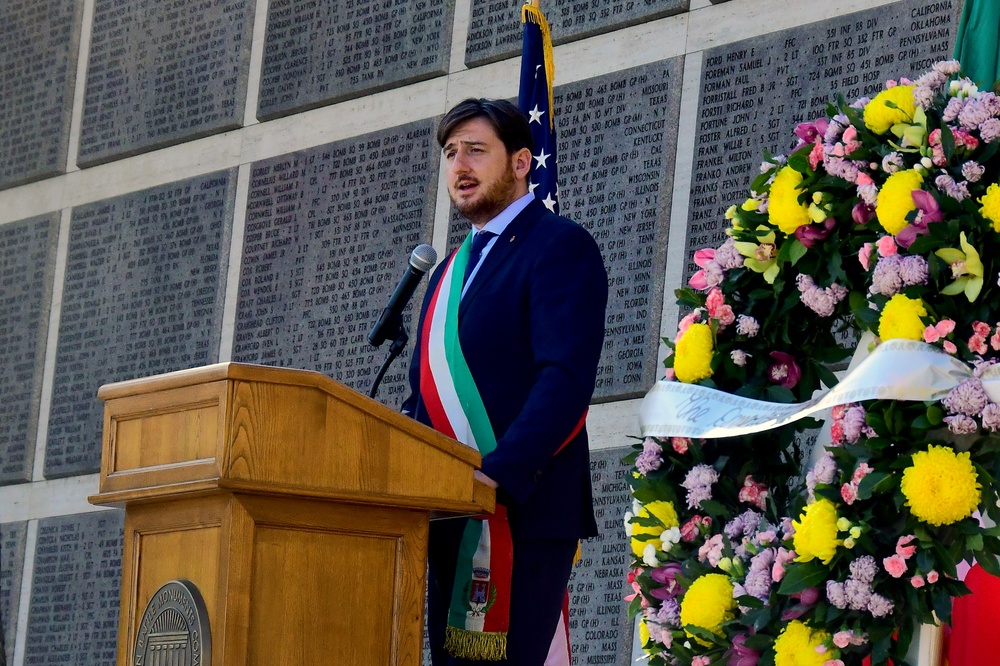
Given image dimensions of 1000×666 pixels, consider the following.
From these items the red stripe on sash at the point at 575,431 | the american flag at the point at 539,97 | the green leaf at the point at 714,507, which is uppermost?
the american flag at the point at 539,97

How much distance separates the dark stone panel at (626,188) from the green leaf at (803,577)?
202 centimetres

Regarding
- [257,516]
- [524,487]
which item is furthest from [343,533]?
[524,487]

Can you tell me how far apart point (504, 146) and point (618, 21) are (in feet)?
6.87

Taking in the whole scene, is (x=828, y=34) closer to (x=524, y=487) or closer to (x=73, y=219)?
(x=524, y=487)

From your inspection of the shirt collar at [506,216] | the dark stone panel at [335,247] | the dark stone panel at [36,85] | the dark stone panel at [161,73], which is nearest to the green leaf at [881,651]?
the shirt collar at [506,216]

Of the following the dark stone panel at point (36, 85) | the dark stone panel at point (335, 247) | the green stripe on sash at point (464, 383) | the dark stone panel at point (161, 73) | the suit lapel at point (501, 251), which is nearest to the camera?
the green stripe on sash at point (464, 383)

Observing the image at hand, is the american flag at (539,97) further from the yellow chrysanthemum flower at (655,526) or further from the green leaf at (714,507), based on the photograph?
the green leaf at (714,507)

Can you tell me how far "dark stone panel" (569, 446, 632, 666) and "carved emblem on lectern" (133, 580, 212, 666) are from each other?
236 centimetres

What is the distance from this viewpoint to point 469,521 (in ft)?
9.89

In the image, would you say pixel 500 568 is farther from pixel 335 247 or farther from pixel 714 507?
pixel 335 247

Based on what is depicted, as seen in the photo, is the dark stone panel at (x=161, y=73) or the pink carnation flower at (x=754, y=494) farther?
the dark stone panel at (x=161, y=73)

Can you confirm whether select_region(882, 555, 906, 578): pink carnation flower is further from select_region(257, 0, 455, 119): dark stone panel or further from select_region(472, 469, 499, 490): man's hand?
select_region(257, 0, 455, 119): dark stone panel

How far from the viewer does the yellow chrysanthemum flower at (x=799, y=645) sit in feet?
9.18

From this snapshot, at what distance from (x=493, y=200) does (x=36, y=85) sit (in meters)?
A: 4.56
